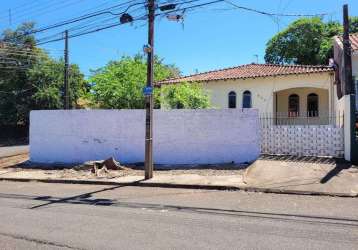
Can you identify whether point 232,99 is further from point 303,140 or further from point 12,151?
point 12,151

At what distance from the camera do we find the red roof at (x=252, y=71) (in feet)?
84.2

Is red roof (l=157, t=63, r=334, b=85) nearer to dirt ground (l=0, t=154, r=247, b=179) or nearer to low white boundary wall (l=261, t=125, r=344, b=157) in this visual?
low white boundary wall (l=261, t=125, r=344, b=157)

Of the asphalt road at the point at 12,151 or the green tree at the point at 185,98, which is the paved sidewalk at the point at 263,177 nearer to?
the green tree at the point at 185,98

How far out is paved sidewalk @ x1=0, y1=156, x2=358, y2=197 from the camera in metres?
12.3

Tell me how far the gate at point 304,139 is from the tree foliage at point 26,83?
2639cm

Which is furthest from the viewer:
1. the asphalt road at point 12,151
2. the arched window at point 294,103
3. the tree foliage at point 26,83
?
the tree foliage at point 26,83

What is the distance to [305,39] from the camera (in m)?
43.0

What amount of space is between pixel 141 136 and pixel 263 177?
20.2 feet

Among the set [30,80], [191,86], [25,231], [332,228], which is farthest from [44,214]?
[30,80]

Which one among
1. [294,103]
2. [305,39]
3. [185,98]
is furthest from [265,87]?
[305,39]

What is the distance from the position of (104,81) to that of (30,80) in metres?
15.5

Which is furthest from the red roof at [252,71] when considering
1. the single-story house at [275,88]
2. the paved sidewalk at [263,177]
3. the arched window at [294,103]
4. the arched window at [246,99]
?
the paved sidewalk at [263,177]

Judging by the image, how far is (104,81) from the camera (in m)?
27.3

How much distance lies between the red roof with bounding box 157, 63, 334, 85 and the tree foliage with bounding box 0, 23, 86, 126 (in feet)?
47.4
